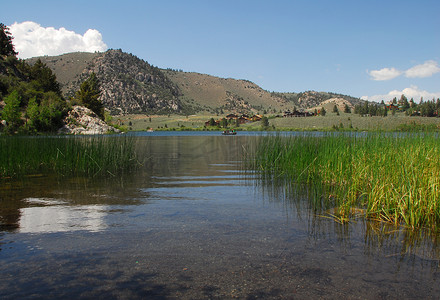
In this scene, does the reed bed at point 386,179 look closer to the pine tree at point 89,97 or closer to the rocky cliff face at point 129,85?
the pine tree at point 89,97

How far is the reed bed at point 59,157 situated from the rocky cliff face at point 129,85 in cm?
14619

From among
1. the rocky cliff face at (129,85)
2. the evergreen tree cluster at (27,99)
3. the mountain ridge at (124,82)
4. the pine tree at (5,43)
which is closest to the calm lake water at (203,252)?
the evergreen tree cluster at (27,99)

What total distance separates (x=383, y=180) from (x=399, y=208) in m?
0.73

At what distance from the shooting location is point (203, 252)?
529cm

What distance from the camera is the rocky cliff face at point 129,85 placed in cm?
16475

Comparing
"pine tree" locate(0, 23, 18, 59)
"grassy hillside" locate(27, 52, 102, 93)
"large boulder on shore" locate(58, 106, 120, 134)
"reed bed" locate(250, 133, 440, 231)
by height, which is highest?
"grassy hillside" locate(27, 52, 102, 93)

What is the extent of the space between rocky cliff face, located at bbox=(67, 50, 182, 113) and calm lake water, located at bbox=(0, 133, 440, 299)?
155707 mm

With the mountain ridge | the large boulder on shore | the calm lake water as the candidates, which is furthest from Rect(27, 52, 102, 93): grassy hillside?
the calm lake water

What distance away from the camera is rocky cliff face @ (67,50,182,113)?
164750 millimetres

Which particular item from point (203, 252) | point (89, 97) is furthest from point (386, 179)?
point (89, 97)

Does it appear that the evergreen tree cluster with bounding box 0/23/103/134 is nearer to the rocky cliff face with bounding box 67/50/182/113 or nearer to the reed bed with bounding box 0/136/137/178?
the reed bed with bounding box 0/136/137/178

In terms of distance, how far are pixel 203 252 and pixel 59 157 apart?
11.9 metres

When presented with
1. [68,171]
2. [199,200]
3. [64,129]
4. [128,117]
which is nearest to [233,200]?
[199,200]

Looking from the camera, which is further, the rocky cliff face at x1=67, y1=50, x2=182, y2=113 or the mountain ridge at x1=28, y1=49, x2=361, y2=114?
the mountain ridge at x1=28, y1=49, x2=361, y2=114
